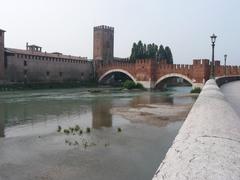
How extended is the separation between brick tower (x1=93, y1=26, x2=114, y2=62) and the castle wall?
14.3 feet

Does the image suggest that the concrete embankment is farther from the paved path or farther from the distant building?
the distant building

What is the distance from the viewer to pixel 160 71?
41.1m

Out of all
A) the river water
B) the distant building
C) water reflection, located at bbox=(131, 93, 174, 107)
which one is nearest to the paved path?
the river water

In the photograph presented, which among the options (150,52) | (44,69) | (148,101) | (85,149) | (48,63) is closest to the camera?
(85,149)

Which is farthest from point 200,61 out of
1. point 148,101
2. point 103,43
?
point 103,43

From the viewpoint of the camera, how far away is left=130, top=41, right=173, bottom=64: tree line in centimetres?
5357

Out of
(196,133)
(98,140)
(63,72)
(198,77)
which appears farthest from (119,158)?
(63,72)

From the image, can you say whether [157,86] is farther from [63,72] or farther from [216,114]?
[216,114]

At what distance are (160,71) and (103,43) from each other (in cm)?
1849

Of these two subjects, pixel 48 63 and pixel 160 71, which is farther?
pixel 48 63

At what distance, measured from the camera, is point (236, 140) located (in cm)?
217

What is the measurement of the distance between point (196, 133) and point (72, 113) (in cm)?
1418

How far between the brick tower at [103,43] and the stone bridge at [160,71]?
399 cm

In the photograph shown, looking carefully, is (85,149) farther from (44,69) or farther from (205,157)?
(44,69)
